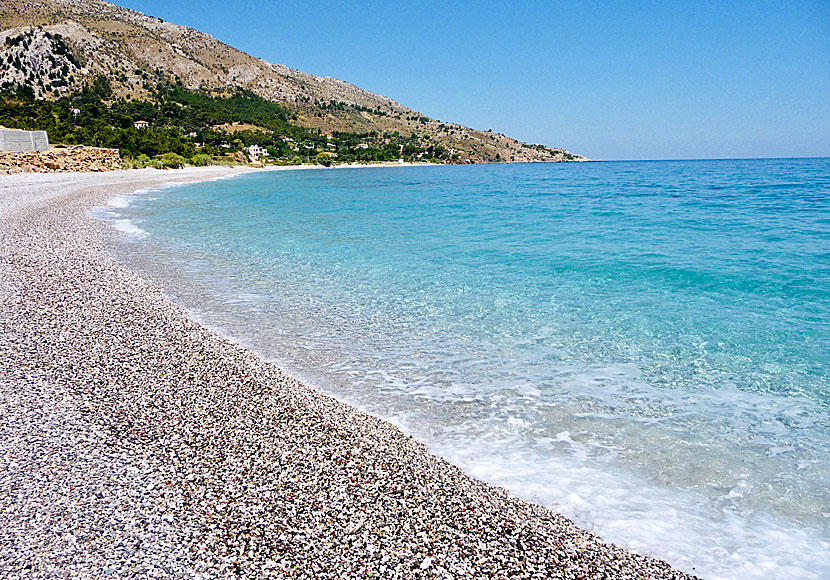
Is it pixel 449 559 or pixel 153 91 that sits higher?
pixel 153 91

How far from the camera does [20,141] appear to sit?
46.8m

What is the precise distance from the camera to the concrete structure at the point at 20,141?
4559cm

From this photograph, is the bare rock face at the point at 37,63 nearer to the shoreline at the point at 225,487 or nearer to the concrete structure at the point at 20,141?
the concrete structure at the point at 20,141

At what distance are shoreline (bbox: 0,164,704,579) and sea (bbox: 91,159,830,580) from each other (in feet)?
1.89

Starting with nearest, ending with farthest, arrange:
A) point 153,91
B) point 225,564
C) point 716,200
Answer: point 225,564 < point 716,200 < point 153,91

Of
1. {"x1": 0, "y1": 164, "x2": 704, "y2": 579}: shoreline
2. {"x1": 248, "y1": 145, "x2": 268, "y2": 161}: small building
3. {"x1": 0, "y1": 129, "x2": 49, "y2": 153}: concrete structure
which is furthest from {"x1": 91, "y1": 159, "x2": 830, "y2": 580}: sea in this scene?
{"x1": 248, "y1": 145, "x2": 268, "y2": 161}: small building

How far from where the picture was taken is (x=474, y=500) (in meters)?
3.90

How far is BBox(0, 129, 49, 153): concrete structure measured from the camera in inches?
1795

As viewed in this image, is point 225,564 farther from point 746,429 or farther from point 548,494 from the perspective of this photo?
point 746,429

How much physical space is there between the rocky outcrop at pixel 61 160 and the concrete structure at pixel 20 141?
1.29 metres

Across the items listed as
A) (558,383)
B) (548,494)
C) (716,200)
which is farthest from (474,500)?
(716,200)

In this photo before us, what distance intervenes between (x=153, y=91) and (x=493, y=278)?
13821 cm

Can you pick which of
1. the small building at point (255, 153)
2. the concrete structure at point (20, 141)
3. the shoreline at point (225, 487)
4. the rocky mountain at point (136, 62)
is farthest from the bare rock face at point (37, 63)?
the shoreline at point (225, 487)

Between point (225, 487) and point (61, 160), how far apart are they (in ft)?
178
